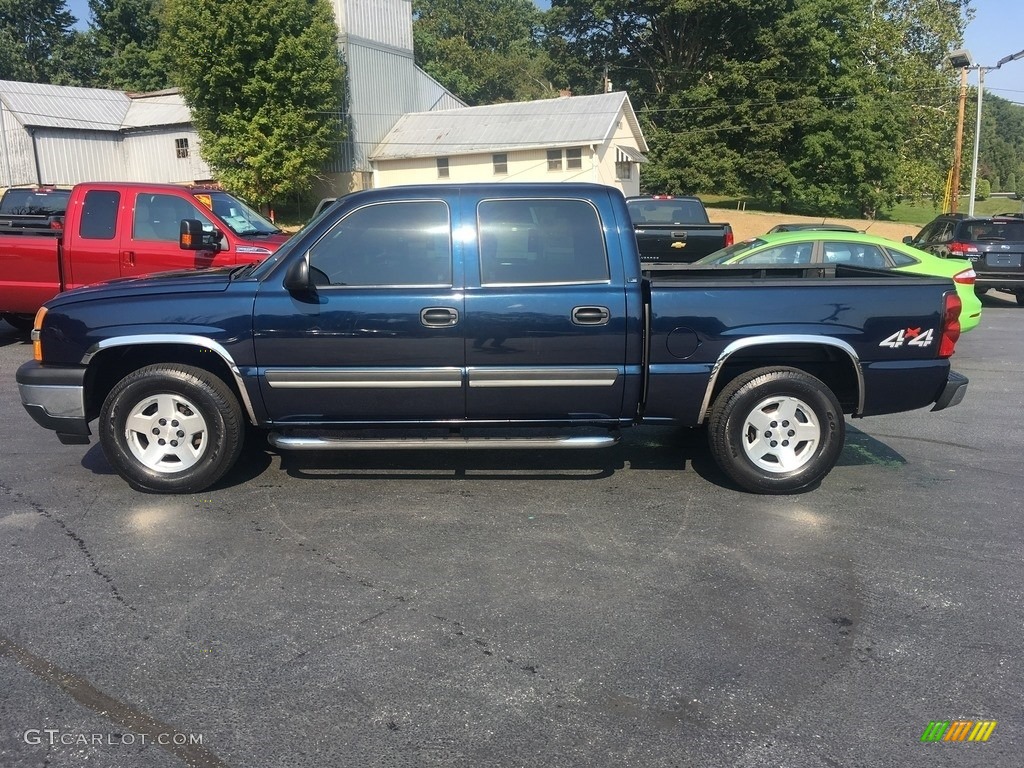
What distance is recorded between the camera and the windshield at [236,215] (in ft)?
34.7

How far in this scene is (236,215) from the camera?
1107 cm

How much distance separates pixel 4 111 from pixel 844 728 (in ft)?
161

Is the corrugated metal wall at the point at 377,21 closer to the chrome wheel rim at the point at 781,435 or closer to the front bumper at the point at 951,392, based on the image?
the chrome wheel rim at the point at 781,435

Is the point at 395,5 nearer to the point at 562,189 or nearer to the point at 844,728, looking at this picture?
the point at 562,189

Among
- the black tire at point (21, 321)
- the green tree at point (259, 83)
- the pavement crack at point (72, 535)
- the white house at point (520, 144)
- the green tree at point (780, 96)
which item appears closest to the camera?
the pavement crack at point (72, 535)

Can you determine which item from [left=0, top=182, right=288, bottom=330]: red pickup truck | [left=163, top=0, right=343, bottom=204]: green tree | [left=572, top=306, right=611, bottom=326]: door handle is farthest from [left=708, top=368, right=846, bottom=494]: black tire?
[left=163, top=0, right=343, bottom=204]: green tree

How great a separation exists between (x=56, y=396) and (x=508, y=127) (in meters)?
36.5

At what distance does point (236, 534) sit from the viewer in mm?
4785

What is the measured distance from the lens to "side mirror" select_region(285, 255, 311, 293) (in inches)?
195

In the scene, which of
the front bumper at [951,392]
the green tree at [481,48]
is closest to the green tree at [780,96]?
the green tree at [481,48]

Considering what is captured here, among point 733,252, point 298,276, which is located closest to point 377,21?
point 733,252

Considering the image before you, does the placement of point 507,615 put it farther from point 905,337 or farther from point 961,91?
point 961,91

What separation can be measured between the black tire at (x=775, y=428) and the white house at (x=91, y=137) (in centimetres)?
4135

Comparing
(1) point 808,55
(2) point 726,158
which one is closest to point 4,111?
(2) point 726,158
